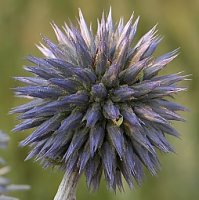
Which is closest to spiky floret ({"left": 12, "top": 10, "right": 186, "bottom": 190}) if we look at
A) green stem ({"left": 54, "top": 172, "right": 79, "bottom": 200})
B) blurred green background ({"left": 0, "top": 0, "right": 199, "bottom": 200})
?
green stem ({"left": 54, "top": 172, "right": 79, "bottom": 200})

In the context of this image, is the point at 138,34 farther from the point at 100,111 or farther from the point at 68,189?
the point at 68,189

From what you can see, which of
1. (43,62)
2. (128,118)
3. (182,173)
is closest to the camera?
(128,118)

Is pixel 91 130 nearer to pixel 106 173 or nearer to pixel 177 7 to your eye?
pixel 106 173

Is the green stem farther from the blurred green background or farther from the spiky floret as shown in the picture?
the blurred green background

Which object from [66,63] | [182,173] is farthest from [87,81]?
[182,173]

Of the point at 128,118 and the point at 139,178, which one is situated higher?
the point at 128,118

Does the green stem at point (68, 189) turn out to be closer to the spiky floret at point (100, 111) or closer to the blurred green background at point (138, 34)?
the spiky floret at point (100, 111)
